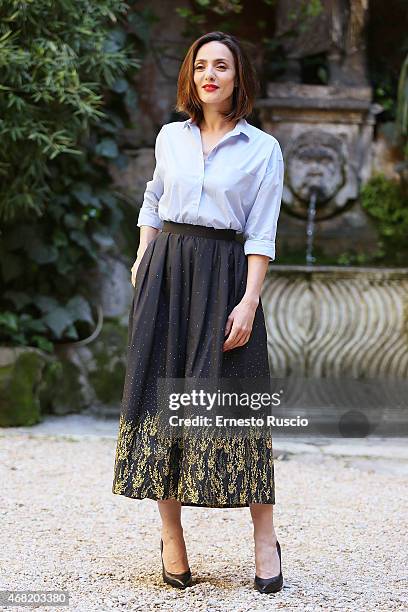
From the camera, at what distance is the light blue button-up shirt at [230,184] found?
224 cm

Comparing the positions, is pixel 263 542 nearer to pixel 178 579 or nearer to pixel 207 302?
pixel 178 579

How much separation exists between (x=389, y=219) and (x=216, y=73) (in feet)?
11.8

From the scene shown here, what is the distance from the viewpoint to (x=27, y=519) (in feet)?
9.91

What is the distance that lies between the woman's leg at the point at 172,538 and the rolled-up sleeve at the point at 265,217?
626 mm

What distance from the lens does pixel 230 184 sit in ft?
7.30

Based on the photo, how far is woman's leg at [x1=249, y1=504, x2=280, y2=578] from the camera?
2309 millimetres

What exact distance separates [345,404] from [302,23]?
2.26 m

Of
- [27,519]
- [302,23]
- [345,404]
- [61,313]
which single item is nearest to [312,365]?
[345,404]

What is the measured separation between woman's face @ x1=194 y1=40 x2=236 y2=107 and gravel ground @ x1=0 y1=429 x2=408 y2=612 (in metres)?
1.16

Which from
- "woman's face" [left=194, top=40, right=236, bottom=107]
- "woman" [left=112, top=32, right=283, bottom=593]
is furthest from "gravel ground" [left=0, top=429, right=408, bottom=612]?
"woman's face" [left=194, top=40, right=236, bottom=107]

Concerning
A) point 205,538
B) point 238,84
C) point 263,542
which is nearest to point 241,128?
point 238,84

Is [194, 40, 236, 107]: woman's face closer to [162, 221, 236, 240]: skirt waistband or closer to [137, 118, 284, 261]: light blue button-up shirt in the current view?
Result: [137, 118, 284, 261]: light blue button-up shirt

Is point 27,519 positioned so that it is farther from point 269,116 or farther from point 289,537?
point 269,116

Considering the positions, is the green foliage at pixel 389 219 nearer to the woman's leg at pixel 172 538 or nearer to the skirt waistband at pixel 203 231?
the skirt waistband at pixel 203 231
